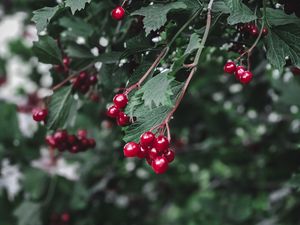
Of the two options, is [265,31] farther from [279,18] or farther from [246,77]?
[246,77]

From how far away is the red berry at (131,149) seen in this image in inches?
50.0

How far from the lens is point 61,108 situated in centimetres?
191

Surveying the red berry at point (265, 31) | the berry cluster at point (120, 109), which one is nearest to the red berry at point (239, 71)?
the red berry at point (265, 31)

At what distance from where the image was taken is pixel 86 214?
3.26 m

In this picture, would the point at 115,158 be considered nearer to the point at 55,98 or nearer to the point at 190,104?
the point at 190,104

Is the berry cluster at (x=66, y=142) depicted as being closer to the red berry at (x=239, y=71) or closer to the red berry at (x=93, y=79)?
the red berry at (x=93, y=79)

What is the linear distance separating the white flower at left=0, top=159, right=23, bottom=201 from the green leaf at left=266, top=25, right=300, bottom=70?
2.28 meters

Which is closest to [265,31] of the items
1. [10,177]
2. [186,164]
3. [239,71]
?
[239,71]

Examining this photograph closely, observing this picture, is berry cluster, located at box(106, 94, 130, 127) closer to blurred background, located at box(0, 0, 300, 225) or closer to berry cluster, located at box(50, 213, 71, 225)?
blurred background, located at box(0, 0, 300, 225)

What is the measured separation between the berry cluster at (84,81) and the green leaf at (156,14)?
699mm

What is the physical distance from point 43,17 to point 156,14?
361 millimetres

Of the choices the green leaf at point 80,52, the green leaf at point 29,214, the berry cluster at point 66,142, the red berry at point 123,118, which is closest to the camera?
the red berry at point 123,118

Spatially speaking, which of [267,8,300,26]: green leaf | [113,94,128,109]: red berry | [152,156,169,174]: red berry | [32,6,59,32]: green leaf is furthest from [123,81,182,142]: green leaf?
[267,8,300,26]: green leaf

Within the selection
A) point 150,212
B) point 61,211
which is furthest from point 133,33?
point 150,212
